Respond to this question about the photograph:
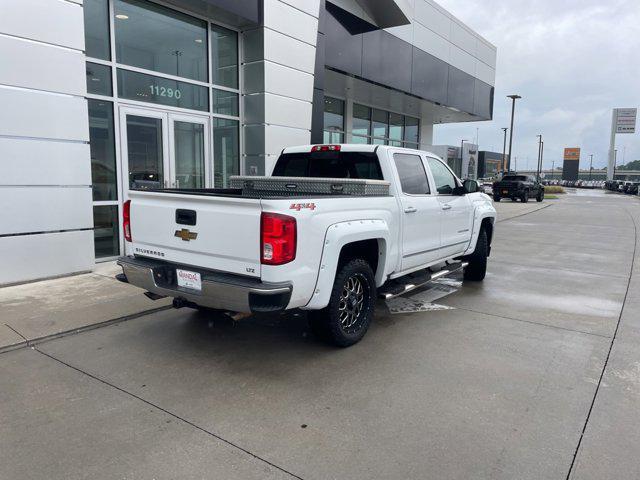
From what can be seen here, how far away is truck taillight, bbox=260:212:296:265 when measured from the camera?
12.2 feet

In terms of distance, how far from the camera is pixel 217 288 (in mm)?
3867

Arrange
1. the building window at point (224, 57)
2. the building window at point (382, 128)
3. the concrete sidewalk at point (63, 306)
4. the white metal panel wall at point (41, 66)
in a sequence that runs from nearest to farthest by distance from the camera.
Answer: the concrete sidewalk at point (63, 306)
the white metal panel wall at point (41, 66)
the building window at point (224, 57)
the building window at point (382, 128)

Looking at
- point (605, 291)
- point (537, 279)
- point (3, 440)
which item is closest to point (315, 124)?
point (537, 279)

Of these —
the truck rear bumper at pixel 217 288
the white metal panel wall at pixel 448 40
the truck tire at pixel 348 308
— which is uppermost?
the white metal panel wall at pixel 448 40

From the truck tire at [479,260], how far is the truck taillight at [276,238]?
4536 mm

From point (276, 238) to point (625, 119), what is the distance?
86.4 metres

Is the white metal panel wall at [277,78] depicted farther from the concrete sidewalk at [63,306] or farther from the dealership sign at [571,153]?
the dealership sign at [571,153]

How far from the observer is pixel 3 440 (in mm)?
3088

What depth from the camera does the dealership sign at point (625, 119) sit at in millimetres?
73375

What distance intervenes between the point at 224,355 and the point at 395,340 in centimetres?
172

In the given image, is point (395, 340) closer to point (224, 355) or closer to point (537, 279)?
point (224, 355)

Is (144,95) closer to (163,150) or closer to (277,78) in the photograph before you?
(163,150)

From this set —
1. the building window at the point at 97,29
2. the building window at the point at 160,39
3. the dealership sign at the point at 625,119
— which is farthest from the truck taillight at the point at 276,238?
the dealership sign at the point at 625,119

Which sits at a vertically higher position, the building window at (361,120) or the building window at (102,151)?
the building window at (361,120)
